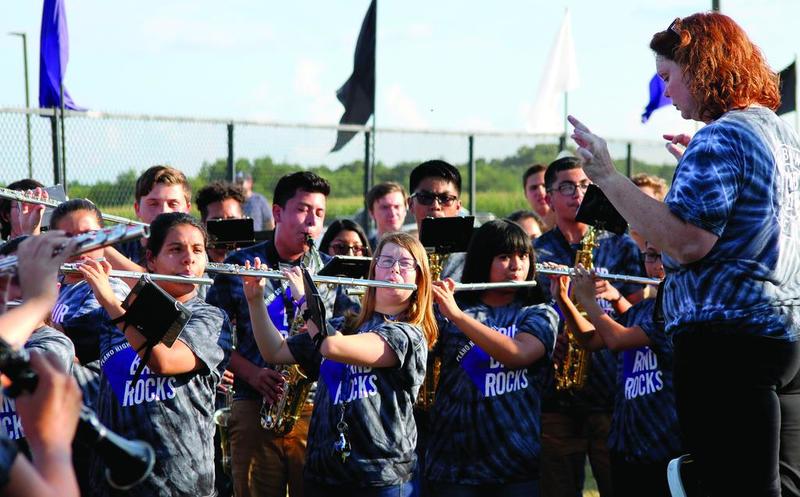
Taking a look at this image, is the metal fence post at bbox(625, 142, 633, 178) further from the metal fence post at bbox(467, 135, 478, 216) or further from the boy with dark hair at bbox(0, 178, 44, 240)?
the boy with dark hair at bbox(0, 178, 44, 240)

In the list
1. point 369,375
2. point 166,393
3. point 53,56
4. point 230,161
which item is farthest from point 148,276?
point 230,161

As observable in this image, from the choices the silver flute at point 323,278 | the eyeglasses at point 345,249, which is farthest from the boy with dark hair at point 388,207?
the silver flute at point 323,278

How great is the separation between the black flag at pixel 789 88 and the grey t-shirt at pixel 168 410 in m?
8.80

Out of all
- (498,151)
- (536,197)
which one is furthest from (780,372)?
(498,151)

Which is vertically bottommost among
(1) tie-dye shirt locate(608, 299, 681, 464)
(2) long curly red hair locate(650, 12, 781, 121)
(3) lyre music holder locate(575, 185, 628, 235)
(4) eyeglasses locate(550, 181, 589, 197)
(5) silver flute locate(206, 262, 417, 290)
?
(1) tie-dye shirt locate(608, 299, 681, 464)

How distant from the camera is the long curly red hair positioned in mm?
3574

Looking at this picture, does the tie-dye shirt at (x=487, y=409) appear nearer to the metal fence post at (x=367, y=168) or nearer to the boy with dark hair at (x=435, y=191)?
the boy with dark hair at (x=435, y=191)

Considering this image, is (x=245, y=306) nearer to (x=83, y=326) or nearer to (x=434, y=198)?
(x=83, y=326)

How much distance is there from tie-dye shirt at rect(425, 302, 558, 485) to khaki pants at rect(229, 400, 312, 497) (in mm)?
→ 775

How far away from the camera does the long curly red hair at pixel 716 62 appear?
11.7 ft

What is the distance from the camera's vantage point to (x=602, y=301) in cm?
611

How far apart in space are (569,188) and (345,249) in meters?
1.47

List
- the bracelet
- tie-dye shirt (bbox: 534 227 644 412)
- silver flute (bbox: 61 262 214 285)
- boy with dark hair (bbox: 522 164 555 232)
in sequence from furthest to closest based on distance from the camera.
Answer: boy with dark hair (bbox: 522 164 555 232) < tie-dye shirt (bbox: 534 227 644 412) < silver flute (bbox: 61 262 214 285) < the bracelet

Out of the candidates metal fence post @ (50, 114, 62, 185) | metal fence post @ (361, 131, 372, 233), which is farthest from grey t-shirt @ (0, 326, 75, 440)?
metal fence post @ (361, 131, 372, 233)
